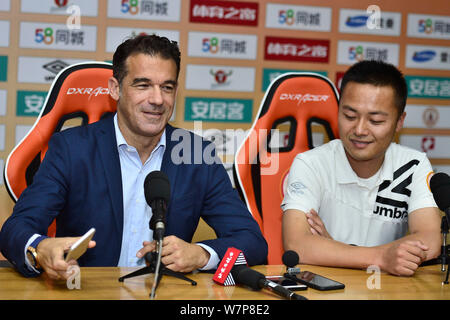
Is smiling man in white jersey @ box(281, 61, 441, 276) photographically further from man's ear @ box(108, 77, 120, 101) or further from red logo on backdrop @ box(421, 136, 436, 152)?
red logo on backdrop @ box(421, 136, 436, 152)

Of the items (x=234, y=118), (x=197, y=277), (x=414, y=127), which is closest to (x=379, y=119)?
(x=197, y=277)

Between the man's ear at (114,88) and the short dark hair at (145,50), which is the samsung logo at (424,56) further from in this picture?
the man's ear at (114,88)

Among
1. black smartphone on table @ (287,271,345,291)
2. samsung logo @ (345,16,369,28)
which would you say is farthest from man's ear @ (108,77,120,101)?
samsung logo @ (345,16,369,28)

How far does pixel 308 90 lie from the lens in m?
2.31

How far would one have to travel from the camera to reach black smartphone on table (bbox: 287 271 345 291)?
133cm

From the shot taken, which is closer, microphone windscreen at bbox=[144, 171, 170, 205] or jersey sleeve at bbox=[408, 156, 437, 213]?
microphone windscreen at bbox=[144, 171, 170, 205]

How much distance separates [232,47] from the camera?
3.12m

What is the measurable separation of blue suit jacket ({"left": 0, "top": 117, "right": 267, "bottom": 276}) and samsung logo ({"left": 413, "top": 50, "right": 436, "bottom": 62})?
197cm

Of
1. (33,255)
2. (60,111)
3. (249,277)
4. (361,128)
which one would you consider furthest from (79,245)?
(361,128)

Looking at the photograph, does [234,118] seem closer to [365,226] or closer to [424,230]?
[365,226]

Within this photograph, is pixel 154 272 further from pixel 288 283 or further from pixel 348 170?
pixel 348 170

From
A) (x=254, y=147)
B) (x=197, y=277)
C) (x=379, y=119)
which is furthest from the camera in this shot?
(x=254, y=147)

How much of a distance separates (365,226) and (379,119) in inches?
16.4

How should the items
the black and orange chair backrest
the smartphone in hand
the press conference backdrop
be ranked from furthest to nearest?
the press conference backdrop < the black and orange chair backrest < the smartphone in hand
